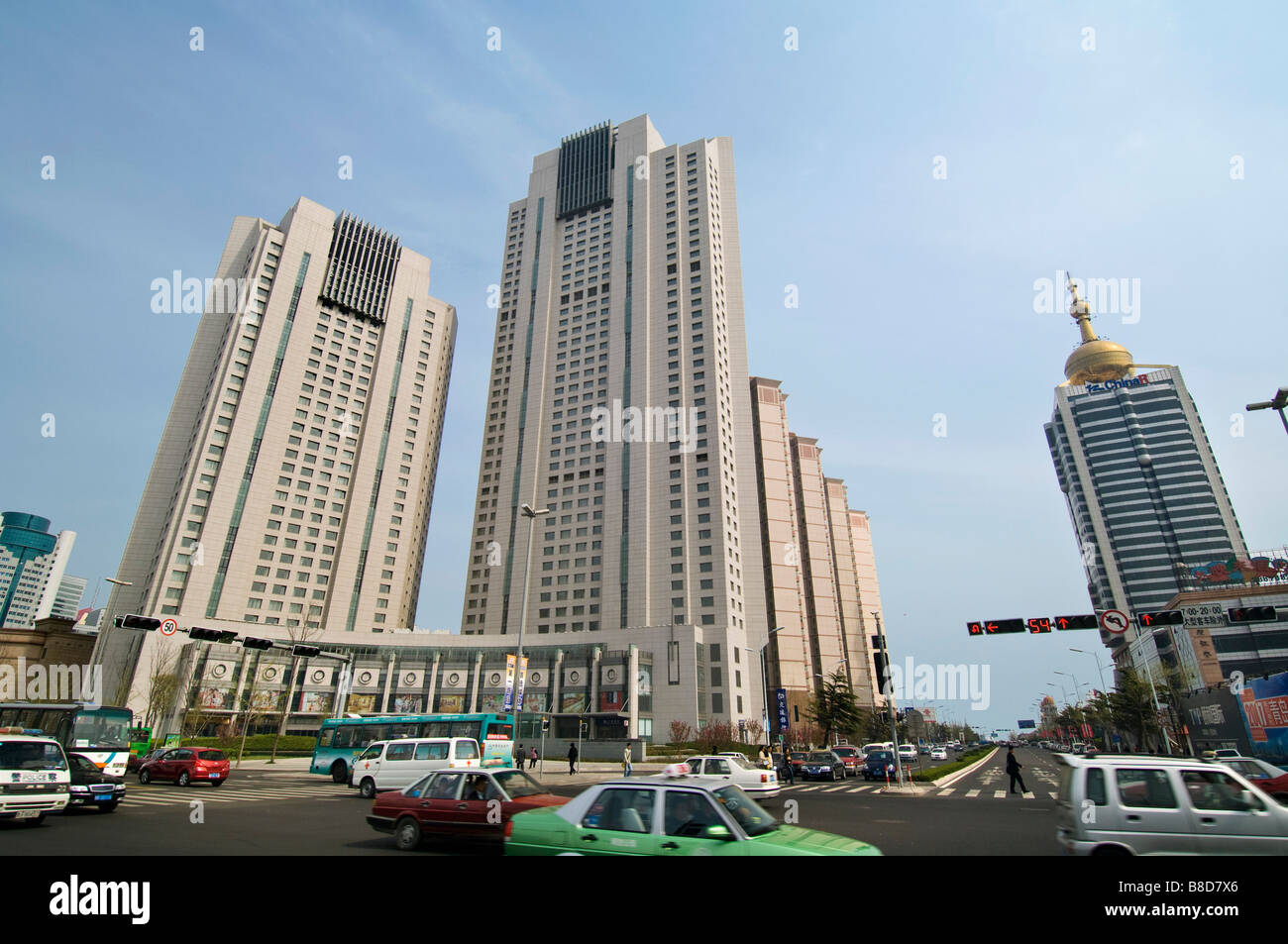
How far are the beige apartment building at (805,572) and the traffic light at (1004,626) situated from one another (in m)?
59.8

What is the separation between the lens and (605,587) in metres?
80.3

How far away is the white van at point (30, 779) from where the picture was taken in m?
12.6

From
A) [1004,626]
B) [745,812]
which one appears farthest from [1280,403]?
[745,812]

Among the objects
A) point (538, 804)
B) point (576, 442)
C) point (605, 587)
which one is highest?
point (576, 442)

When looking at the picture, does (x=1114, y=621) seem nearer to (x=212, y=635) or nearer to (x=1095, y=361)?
(x=212, y=635)

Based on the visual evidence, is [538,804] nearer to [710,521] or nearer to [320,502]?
[710,521]

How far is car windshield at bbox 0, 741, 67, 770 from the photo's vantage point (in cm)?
1298

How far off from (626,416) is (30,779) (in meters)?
79.1

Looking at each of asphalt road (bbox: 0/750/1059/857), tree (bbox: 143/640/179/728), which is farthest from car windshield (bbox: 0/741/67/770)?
tree (bbox: 143/640/179/728)

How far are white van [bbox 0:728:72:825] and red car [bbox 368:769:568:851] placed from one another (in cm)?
753

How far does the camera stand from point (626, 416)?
8994 cm

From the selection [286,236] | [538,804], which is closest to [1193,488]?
[538,804]

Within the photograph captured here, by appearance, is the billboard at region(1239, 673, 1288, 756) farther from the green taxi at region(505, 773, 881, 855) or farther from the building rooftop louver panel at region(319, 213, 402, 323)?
the building rooftop louver panel at region(319, 213, 402, 323)
